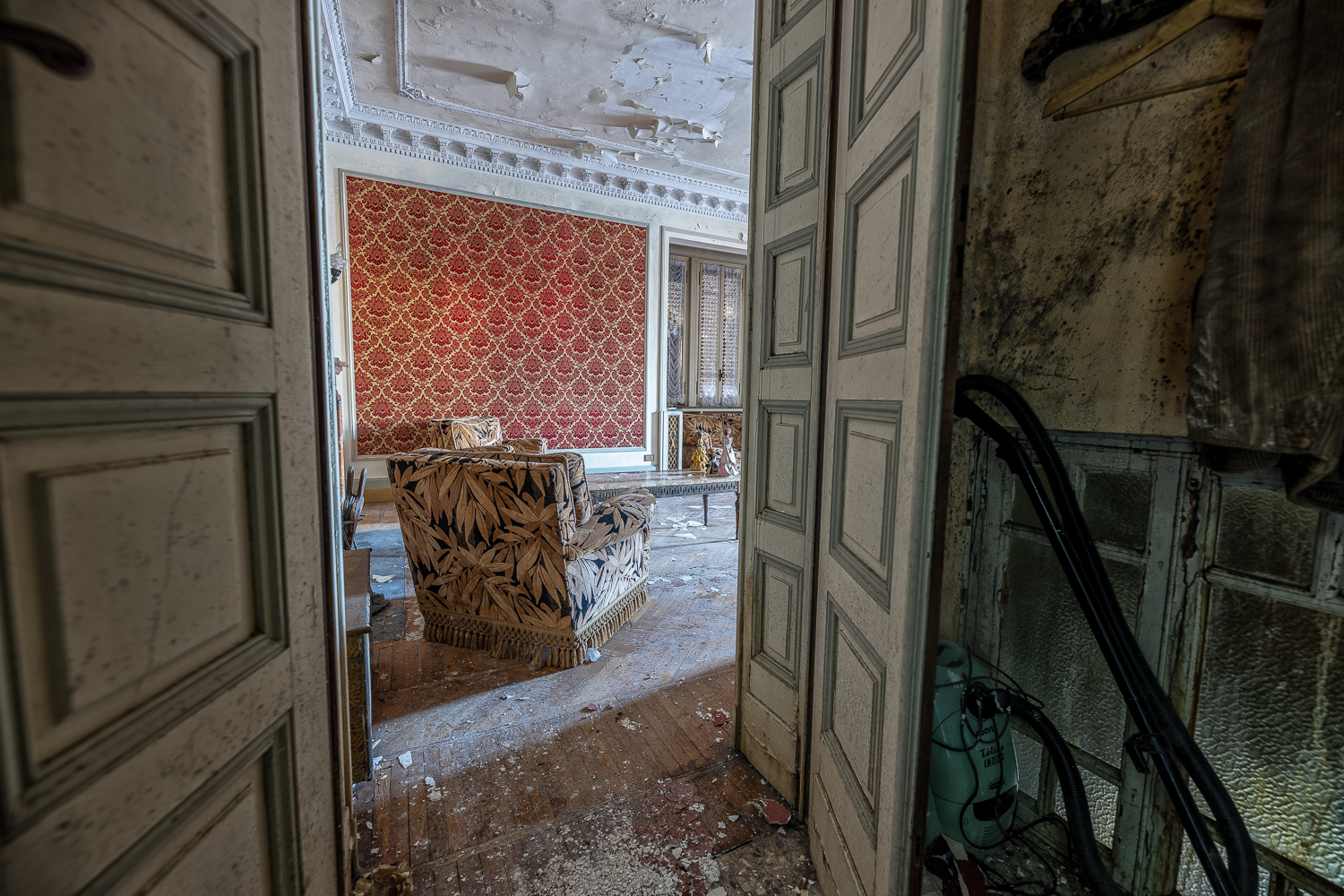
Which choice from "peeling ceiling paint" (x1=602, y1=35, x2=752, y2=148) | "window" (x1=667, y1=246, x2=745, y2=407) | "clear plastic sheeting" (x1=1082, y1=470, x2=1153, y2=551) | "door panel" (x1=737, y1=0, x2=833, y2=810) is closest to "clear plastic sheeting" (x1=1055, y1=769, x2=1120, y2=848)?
"clear plastic sheeting" (x1=1082, y1=470, x2=1153, y2=551)

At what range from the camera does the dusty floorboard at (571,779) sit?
1.32m

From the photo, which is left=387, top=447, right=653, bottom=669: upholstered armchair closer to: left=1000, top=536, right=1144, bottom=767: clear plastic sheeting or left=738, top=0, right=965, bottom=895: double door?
left=738, top=0, right=965, bottom=895: double door

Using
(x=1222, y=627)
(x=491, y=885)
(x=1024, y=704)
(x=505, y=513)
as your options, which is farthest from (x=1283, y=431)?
(x=505, y=513)

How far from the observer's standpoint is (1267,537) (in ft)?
3.27

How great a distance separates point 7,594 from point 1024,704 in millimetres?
1710

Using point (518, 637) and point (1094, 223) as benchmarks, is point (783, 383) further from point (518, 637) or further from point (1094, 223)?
point (518, 637)

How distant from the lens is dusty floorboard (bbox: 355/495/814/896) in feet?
4.34

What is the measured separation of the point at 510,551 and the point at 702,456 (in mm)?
3623

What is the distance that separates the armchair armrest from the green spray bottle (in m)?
1.36

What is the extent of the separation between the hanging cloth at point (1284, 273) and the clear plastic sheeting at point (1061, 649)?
18.3 inches

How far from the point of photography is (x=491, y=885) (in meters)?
1.28

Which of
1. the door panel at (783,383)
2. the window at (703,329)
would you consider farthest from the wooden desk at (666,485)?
the window at (703,329)

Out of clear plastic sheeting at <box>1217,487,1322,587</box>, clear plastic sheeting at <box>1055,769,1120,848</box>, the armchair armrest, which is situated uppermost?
clear plastic sheeting at <box>1217,487,1322,587</box>

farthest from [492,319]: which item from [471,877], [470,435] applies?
[471,877]
